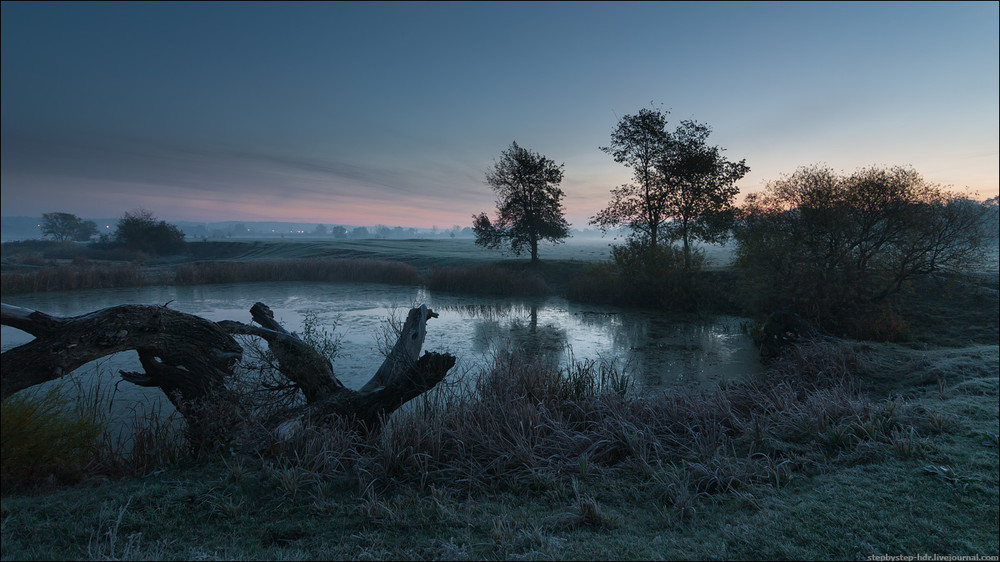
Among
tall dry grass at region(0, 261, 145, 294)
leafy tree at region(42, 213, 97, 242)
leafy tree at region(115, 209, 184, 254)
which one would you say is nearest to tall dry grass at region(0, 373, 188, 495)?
tall dry grass at region(0, 261, 145, 294)

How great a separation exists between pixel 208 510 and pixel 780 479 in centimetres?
475

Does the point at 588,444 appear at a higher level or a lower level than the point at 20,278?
lower

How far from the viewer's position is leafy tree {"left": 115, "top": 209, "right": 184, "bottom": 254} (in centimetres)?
3653

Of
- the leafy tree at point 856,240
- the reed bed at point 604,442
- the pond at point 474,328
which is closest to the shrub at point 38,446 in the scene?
the reed bed at point 604,442

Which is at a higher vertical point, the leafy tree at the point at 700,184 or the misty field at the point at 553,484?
the leafy tree at the point at 700,184

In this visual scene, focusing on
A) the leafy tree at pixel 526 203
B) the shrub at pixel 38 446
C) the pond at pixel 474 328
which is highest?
the leafy tree at pixel 526 203

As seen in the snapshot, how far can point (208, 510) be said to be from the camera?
3.47m

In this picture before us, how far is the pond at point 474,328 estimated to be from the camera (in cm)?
946

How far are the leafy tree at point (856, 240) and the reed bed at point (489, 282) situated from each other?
1114cm

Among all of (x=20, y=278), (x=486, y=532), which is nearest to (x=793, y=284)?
(x=486, y=532)

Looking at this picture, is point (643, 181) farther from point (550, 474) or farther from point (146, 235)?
point (146, 235)

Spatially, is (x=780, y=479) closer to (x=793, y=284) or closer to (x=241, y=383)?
(x=241, y=383)

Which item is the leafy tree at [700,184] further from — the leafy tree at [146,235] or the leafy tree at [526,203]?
the leafy tree at [146,235]

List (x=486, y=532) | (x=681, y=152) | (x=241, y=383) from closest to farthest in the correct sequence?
(x=486, y=532)
(x=241, y=383)
(x=681, y=152)
